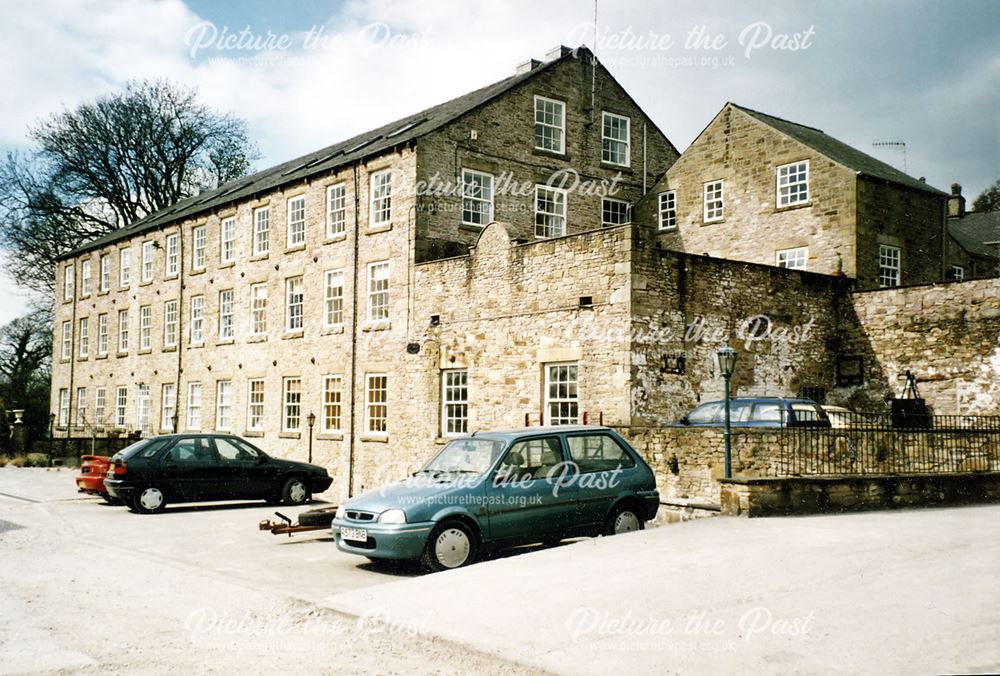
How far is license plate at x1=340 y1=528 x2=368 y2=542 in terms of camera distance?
10.9 metres

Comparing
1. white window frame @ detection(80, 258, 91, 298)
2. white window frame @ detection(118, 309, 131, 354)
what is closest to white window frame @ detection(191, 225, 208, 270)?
white window frame @ detection(118, 309, 131, 354)

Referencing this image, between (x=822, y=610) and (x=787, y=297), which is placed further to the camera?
(x=787, y=297)

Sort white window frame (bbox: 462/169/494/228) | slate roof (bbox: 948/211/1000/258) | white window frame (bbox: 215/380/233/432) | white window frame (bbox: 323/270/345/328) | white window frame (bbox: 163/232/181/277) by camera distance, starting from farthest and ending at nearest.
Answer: slate roof (bbox: 948/211/1000/258), white window frame (bbox: 163/232/181/277), white window frame (bbox: 215/380/233/432), white window frame (bbox: 323/270/345/328), white window frame (bbox: 462/169/494/228)

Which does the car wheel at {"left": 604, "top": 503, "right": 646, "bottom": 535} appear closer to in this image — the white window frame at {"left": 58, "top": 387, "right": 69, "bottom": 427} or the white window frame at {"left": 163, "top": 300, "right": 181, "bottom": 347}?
the white window frame at {"left": 163, "top": 300, "right": 181, "bottom": 347}

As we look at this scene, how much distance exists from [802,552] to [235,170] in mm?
46726

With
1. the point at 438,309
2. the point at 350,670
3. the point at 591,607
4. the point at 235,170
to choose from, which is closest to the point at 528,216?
the point at 438,309

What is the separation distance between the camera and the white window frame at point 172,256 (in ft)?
114

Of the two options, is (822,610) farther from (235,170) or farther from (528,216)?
(235,170)

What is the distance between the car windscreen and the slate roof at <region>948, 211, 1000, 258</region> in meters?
26.9

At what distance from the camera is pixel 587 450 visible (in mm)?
12203

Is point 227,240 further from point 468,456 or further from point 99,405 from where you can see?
point 468,456

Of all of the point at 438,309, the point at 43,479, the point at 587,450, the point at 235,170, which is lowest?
the point at 43,479

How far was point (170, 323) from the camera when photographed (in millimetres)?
35062

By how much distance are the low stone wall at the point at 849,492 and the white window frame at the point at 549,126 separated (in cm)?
1502
